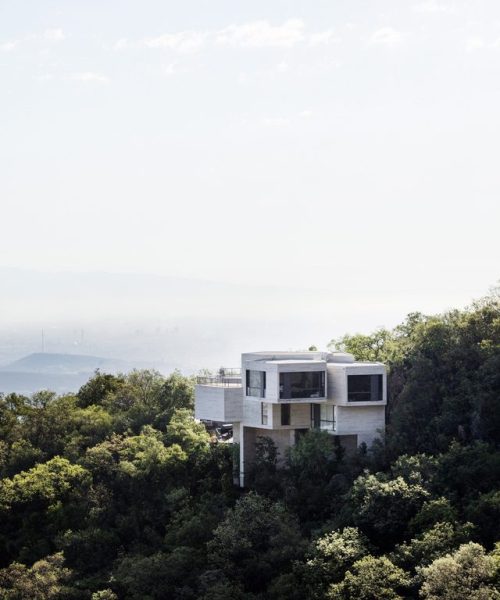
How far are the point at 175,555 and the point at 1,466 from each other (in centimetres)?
1436

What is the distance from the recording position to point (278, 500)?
41.6 meters

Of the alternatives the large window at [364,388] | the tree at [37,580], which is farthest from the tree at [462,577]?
the tree at [37,580]

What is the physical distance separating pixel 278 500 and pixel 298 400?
13.8 ft

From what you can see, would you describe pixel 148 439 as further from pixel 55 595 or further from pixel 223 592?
pixel 223 592

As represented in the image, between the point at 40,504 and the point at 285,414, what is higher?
the point at 285,414

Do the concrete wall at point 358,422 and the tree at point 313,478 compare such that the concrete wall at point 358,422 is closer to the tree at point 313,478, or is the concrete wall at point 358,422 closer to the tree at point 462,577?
the tree at point 313,478

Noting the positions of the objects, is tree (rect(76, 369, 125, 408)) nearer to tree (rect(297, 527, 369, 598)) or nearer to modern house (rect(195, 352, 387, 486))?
modern house (rect(195, 352, 387, 486))

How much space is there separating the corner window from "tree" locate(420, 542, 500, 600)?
12.9 m

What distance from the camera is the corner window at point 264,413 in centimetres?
4506

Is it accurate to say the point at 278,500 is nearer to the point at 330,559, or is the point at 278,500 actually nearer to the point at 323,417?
the point at 323,417

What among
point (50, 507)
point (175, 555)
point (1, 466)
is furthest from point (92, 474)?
point (175, 555)

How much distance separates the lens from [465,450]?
3919cm

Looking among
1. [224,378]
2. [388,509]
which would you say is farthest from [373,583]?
[224,378]

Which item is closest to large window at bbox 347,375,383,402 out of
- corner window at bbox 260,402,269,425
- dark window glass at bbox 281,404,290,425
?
dark window glass at bbox 281,404,290,425
